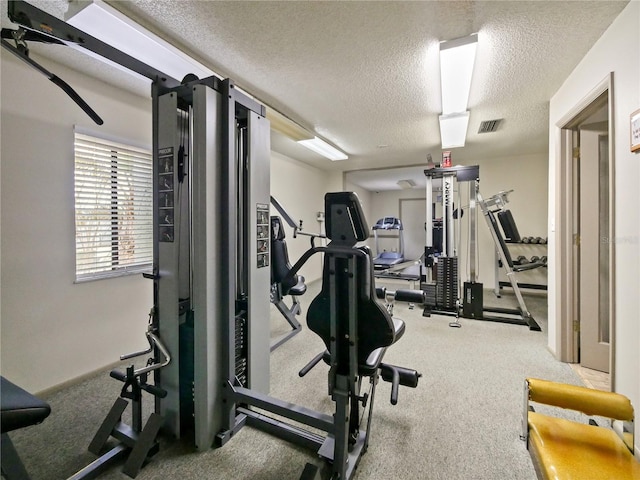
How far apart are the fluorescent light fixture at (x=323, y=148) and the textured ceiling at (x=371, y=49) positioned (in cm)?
72

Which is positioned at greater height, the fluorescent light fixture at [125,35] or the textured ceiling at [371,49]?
the textured ceiling at [371,49]

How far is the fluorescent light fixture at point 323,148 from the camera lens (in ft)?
13.8

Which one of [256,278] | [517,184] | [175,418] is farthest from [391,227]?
[175,418]

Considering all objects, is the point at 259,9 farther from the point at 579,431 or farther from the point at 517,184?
the point at 517,184

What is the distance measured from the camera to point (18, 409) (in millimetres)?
1001

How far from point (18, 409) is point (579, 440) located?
2157 mm

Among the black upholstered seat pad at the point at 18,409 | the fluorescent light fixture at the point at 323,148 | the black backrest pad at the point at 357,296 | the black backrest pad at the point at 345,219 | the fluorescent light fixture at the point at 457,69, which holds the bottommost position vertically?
the black upholstered seat pad at the point at 18,409

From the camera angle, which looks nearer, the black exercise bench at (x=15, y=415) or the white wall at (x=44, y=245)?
the black exercise bench at (x=15, y=415)

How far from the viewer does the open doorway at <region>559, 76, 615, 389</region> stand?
97.3 inches

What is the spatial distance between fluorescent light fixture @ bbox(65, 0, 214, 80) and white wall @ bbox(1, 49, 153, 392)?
26.6 inches

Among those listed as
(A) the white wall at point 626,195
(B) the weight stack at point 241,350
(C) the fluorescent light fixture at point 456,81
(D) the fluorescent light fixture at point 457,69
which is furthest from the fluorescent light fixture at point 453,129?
(B) the weight stack at point 241,350

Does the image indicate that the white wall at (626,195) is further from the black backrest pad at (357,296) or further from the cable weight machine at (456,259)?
the cable weight machine at (456,259)

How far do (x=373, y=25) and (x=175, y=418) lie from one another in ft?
8.80

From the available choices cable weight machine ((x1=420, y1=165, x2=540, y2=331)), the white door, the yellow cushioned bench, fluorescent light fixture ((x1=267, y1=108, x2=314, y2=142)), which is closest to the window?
fluorescent light fixture ((x1=267, y1=108, x2=314, y2=142))
